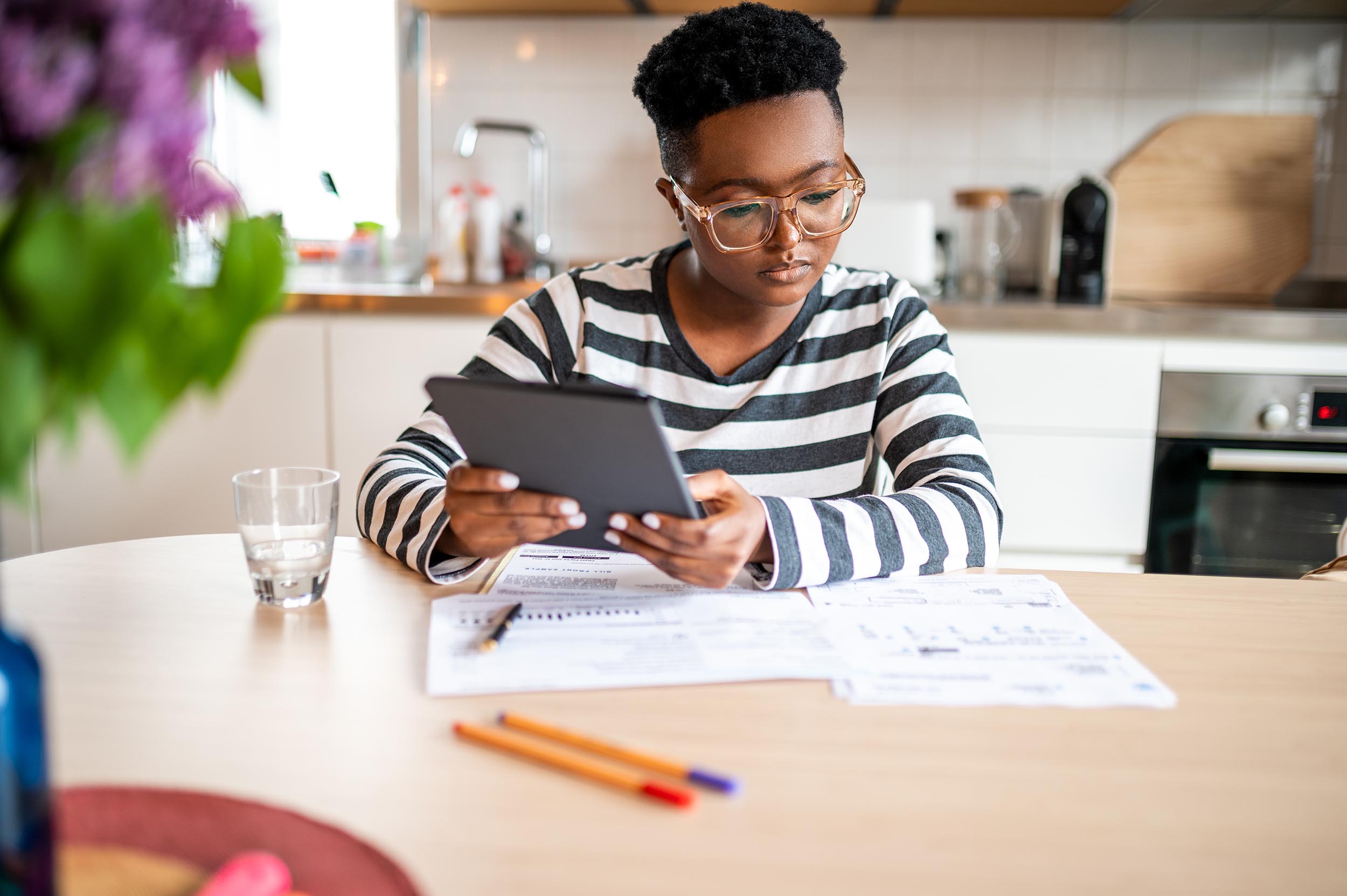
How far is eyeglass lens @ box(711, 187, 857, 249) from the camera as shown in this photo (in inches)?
44.4

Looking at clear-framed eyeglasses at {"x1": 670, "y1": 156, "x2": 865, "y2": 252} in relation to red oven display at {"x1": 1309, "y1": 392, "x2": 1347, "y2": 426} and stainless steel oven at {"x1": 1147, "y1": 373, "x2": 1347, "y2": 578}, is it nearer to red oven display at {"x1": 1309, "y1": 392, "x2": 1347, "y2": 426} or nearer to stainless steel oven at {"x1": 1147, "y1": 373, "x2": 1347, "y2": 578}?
stainless steel oven at {"x1": 1147, "y1": 373, "x2": 1347, "y2": 578}

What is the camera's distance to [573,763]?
21.9 inches

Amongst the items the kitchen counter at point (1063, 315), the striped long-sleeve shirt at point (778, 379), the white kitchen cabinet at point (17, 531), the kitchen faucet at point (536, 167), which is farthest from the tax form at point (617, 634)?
the kitchen faucet at point (536, 167)

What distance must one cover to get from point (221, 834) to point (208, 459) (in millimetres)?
1840

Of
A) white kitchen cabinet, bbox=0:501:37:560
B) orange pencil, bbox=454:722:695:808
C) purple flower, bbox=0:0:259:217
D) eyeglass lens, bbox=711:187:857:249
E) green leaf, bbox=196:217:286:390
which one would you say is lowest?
white kitchen cabinet, bbox=0:501:37:560

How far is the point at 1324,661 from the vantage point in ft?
2.44

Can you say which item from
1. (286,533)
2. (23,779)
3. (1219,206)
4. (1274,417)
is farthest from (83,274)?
(1219,206)

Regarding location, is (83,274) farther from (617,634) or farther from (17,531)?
(17,531)

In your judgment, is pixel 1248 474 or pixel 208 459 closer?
pixel 1248 474

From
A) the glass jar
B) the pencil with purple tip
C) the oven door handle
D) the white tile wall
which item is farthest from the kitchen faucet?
the pencil with purple tip

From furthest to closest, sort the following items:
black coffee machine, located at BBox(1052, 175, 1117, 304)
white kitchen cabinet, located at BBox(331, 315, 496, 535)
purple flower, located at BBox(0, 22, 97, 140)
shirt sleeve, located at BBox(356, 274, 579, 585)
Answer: black coffee machine, located at BBox(1052, 175, 1117, 304)
white kitchen cabinet, located at BBox(331, 315, 496, 535)
shirt sleeve, located at BBox(356, 274, 579, 585)
purple flower, located at BBox(0, 22, 97, 140)

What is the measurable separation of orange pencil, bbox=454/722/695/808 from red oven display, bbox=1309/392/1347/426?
1872 mm

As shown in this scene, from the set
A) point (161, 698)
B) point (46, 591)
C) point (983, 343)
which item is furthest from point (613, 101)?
point (161, 698)

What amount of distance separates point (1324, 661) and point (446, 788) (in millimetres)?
608
